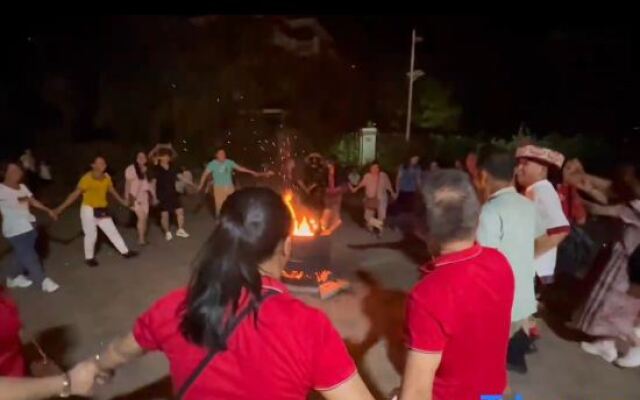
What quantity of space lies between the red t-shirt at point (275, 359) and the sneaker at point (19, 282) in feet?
23.0

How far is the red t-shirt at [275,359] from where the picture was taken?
209 cm

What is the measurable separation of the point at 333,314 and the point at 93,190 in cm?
426

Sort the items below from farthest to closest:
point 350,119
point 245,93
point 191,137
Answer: point 350,119 → point 245,93 → point 191,137

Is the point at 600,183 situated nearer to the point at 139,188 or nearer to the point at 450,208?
the point at 450,208

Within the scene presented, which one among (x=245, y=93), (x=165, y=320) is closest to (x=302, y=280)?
(x=165, y=320)

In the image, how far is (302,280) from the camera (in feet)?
26.5

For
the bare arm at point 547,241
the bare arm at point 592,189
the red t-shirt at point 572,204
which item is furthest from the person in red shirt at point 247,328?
the red t-shirt at point 572,204

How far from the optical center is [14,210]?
763cm

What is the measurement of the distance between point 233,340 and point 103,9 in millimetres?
5963

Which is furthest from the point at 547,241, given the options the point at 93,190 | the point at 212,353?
the point at 93,190

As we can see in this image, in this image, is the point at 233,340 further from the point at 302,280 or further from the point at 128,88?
the point at 128,88

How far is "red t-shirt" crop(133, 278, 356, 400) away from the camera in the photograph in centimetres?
209

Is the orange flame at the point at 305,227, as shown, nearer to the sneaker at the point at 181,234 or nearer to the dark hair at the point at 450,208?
the sneaker at the point at 181,234

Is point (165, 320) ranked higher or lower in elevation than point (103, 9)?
lower
